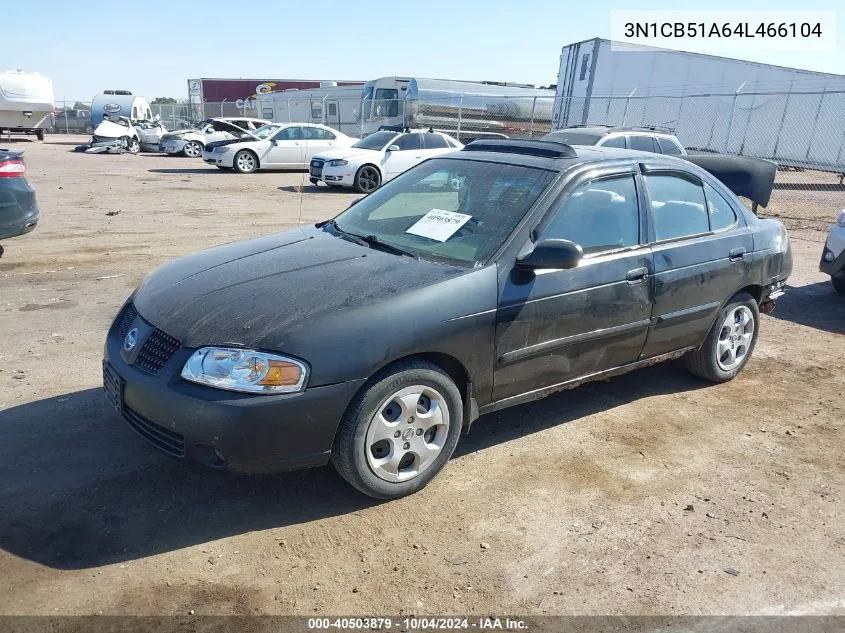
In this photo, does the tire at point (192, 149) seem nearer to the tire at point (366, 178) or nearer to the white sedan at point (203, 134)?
the white sedan at point (203, 134)

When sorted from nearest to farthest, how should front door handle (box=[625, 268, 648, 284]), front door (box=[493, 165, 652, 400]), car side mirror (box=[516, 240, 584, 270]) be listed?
car side mirror (box=[516, 240, 584, 270]) → front door (box=[493, 165, 652, 400]) → front door handle (box=[625, 268, 648, 284])

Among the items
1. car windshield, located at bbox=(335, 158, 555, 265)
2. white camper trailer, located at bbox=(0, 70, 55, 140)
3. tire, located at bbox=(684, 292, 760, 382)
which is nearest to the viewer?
car windshield, located at bbox=(335, 158, 555, 265)

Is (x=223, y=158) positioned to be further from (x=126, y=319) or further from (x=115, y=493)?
(x=115, y=493)

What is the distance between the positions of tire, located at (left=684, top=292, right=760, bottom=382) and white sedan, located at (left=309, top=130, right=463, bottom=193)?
11.9 metres

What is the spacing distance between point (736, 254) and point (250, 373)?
3503 mm

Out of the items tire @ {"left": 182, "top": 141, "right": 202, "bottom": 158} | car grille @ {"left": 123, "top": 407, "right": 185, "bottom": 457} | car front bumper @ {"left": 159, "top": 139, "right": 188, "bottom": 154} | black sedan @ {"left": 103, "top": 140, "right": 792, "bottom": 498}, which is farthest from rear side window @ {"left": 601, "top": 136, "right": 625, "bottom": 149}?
car front bumper @ {"left": 159, "top": 139, "right": 188, "bottom": 154}

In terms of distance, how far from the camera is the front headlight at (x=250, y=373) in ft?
9.81

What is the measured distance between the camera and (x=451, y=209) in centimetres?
412

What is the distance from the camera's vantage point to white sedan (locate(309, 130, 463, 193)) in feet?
53.9

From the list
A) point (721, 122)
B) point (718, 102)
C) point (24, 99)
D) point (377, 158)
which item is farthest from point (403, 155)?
point (24, 99)

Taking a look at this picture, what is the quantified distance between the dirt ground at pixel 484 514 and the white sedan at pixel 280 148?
16.5 meters

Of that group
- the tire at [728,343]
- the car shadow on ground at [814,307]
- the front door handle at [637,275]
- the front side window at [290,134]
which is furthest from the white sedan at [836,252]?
the front side window at [290,134]

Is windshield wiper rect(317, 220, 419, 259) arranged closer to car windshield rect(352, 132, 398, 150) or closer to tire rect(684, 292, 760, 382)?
tire rect(684, 292, 760, 382)

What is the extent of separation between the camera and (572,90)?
2589 cm
